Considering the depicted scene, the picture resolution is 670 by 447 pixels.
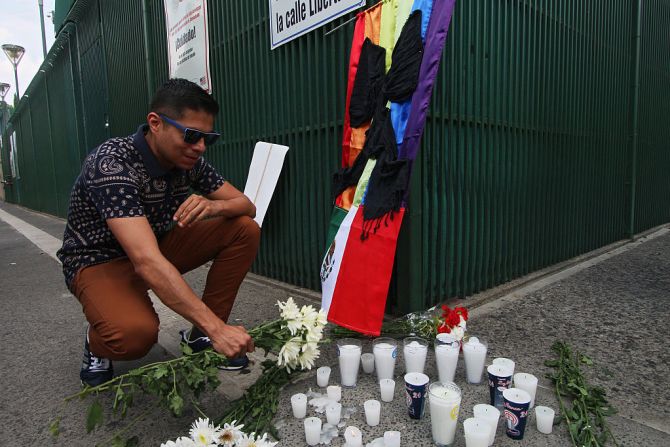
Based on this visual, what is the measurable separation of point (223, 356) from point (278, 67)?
9.79 ft

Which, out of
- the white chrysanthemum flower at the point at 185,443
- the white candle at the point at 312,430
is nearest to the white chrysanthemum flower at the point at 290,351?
the white candle at the point at 312,430

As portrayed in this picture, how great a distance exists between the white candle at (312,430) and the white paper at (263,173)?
247 cm

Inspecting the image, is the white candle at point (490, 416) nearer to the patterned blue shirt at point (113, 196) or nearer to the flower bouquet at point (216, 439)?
the flower bouquet at point (216, 439)

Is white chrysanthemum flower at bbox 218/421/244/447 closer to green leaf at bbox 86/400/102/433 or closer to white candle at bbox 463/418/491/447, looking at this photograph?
green leaf at bbox 86/400/102/433

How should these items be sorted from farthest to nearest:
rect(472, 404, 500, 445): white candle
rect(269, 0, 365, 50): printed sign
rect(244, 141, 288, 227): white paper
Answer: rect(244, 141, 288, 227): white paper → rect(269, 0, 365, 50): printed sign → rect(472, 404, 500, 445): white candle

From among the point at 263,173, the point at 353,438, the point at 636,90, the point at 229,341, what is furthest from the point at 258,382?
the point at 636,90

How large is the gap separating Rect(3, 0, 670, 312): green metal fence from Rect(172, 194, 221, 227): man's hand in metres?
1.39

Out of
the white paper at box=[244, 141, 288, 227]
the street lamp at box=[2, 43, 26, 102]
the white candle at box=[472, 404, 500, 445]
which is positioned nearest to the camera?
the white candle at box=[472, 404, 500, 445]

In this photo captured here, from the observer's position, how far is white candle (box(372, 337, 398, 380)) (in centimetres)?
219

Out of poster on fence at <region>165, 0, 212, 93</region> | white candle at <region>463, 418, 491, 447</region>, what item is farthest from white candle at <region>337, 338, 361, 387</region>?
poster on fence at <region>165, 0, 212, 93</region>

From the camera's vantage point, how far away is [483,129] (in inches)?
143

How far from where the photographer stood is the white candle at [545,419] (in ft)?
5.91

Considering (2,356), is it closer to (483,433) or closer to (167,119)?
(167,119)

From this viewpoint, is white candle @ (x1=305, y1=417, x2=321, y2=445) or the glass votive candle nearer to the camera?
white candle @ (x1=305, y1=417, x2=321, y2=445)
